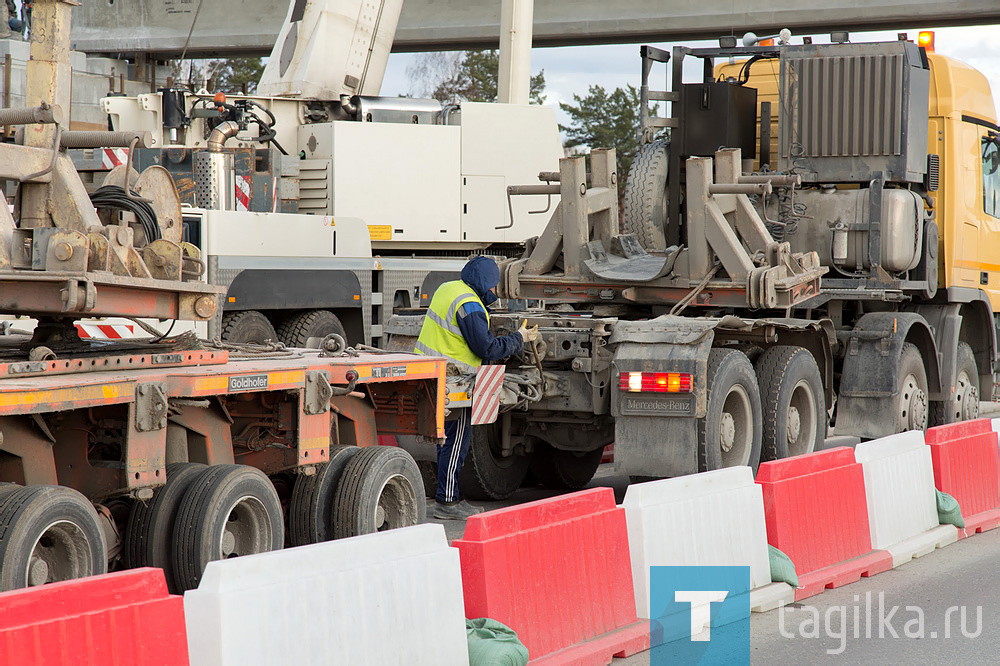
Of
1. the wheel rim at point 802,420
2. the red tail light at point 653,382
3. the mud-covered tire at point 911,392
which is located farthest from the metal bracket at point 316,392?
the mud-covered tire at point 911,392

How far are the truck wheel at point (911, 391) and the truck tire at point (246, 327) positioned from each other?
599 cm

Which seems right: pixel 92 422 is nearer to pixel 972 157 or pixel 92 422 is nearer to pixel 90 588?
pixel 90 588

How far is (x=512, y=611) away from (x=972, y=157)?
863 centimetres

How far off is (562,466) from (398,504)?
3.36 meters

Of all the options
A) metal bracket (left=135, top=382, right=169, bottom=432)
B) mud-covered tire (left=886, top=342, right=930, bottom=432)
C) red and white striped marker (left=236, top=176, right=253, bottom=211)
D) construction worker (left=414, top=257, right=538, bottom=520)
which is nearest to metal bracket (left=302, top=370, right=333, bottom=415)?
metal bracket (left=135, top=382, right=169, bottom=432)

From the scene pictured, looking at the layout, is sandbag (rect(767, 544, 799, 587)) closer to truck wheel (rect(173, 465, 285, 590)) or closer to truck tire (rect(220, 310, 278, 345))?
truck wheel (rect(173, 465, 285, 590))

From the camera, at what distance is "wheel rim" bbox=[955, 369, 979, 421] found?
12.4 m

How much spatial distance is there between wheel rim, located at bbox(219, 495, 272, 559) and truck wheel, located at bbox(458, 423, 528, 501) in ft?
10.6

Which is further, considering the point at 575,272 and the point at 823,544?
the point at 575,272

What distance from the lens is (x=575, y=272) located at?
10.5 meters

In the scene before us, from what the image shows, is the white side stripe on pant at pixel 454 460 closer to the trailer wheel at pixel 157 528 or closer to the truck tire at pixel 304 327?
the trailer wheel at pixel 157 528

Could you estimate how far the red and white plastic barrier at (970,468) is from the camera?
872cm

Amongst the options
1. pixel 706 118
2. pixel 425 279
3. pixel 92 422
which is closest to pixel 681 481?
pixel 92 422

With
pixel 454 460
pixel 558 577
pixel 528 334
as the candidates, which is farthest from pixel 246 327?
pixel 558 577
